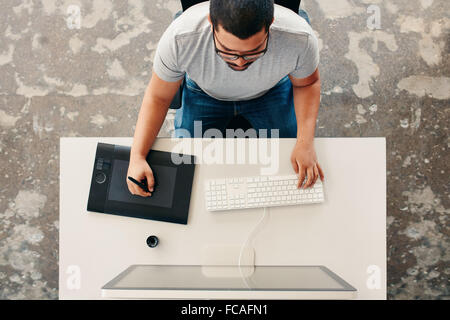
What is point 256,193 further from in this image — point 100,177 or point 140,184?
point 100,177

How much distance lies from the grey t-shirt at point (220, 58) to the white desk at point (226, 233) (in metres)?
0.30

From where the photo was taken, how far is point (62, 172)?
1.09m

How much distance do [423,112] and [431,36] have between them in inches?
15.2

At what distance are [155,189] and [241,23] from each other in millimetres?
562

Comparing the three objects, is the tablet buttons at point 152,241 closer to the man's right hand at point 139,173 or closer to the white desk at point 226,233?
the white desk at point 226,233

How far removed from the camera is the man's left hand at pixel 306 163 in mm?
1065

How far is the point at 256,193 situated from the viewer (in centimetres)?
108

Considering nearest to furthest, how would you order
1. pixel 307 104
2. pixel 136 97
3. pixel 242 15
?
pixel 242 15 < pixel 307 104 < pixel 136 97

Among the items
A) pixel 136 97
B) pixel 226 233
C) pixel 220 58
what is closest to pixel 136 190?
pixel 226 233

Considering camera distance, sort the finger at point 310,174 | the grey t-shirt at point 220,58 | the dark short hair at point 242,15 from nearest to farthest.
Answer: the dark short hair at point 242,15 < the grey t-shirt at point 220,58 < the finger at point 310,174

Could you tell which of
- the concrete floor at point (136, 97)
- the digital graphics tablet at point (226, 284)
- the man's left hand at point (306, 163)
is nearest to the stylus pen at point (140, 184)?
the digital graphics tablet at point (226, 284)

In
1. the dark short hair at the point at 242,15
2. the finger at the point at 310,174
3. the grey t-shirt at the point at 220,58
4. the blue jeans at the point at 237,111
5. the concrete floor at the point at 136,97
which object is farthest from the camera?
the concrete floor at the point at 136,97
